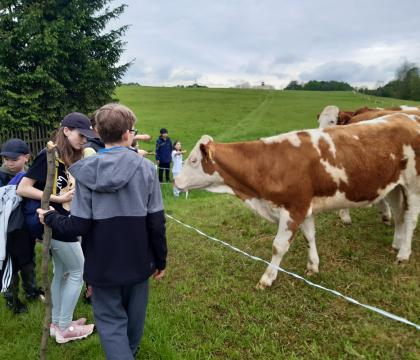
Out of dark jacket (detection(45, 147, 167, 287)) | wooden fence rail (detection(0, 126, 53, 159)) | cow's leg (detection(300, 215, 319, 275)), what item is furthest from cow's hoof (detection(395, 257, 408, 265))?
wooden fence rail (detection(0, 126, 53, 159))

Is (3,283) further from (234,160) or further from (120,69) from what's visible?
(120,69)

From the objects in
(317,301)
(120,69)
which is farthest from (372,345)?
(120,69)

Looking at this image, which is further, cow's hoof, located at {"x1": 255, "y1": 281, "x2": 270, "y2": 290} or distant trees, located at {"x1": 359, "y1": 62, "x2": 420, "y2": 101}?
distant trees, located at {"x1": 359, "y1": 62, "x2": 420, "y2": 101}

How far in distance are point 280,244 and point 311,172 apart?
968 mm

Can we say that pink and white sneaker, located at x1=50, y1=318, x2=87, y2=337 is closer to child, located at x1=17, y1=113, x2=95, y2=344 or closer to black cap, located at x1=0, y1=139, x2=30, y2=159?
child, located at x1=17, y1=113, x2=95, y2=344

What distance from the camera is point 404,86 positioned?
6769 cm

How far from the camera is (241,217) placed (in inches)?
295

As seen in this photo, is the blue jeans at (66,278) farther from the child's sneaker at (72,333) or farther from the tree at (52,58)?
the tree at (52,58)

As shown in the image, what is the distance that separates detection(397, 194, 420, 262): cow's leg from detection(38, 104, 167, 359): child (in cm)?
374

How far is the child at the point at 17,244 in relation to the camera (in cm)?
391

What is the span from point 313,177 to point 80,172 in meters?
2.96

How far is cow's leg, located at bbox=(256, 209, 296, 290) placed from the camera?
4629 millimetres

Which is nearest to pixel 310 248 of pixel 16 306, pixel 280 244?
pixel 280 244

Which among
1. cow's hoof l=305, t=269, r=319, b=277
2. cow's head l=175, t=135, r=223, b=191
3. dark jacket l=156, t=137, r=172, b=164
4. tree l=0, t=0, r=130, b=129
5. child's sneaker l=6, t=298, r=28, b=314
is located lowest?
child's sneaker l=6, t=298, r=28, b=314
